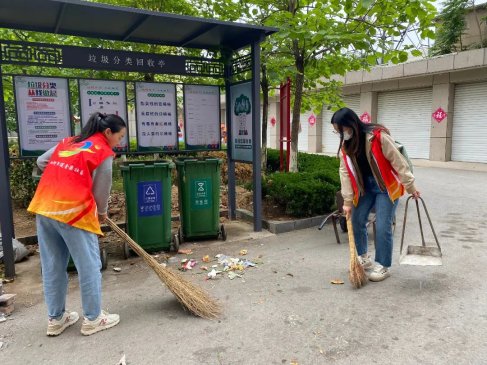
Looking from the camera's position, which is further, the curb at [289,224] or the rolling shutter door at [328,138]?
the rolling shutter door at [328,138]

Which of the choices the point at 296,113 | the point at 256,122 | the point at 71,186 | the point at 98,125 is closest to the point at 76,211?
the point at 71,186

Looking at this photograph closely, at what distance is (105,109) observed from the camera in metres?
5.07

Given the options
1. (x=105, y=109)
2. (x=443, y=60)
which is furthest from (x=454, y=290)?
(x=443, y=60)

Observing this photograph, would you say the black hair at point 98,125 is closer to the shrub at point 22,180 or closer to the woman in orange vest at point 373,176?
the woman in orange vest at point 373,176

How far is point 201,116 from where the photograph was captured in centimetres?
572

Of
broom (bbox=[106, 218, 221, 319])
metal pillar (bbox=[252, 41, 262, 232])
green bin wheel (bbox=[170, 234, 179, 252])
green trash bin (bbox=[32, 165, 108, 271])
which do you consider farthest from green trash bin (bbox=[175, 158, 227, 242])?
broom (bbox=[106, 218, 221, 319])

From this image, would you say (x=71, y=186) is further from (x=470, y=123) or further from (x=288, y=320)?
(x=470, y=123)

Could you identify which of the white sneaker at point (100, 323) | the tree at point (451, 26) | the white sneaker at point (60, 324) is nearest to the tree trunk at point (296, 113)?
the white sneaker at point (100, 323)

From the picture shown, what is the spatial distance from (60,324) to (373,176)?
2.90 metres

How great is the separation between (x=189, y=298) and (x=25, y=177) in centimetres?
481

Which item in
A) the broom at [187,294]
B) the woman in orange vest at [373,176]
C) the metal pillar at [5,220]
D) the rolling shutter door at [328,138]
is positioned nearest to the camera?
the broom at [187,294]

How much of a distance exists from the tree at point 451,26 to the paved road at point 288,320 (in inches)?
537

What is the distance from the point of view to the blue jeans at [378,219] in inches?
143

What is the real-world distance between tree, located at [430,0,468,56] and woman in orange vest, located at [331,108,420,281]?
1404 centimetres
